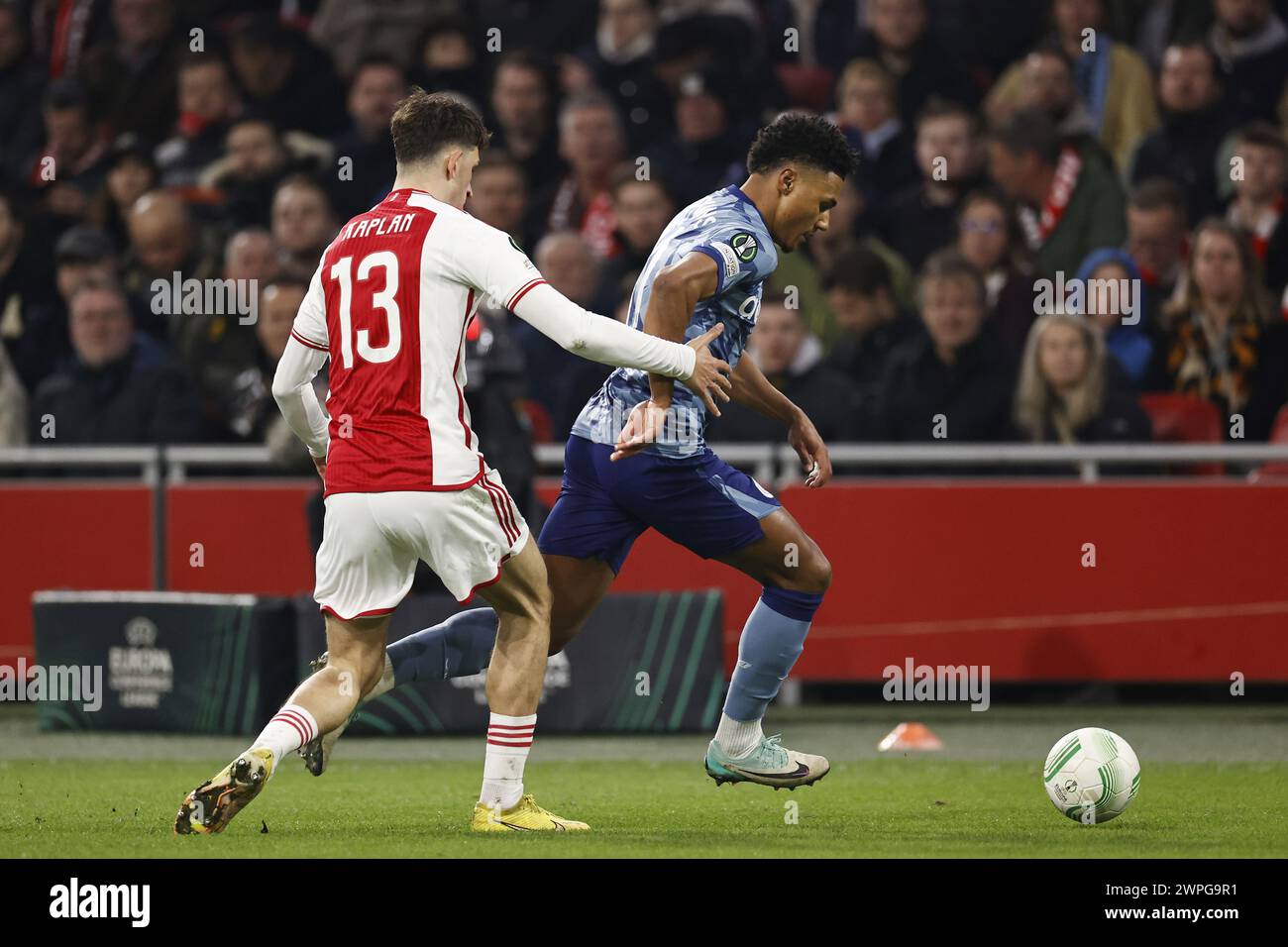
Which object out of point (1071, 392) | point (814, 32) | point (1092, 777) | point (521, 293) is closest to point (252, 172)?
point (814, 32)

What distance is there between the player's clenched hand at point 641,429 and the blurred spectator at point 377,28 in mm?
8873

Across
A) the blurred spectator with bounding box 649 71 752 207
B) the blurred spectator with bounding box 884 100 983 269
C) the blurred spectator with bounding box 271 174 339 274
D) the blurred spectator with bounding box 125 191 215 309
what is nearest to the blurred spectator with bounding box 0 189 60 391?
the blurred spectator with bounding box 125 191 215 309

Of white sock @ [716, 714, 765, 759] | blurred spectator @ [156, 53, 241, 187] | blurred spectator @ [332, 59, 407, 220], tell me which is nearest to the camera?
white sock @ [716, 714, 765, 759]

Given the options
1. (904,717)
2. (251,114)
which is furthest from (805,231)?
(251,114)

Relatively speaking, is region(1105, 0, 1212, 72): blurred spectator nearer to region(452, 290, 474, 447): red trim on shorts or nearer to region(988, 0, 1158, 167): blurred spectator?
region(988, 0, 1158, 167): blurred spectator

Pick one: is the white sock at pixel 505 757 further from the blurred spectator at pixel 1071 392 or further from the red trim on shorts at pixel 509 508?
the blurred spectator at pixel 1071 392

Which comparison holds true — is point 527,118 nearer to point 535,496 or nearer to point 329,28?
point 329,28

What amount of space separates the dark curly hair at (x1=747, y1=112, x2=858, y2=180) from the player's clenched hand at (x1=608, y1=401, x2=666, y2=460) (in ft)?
3.98

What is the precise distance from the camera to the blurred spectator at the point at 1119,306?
12.3 meters

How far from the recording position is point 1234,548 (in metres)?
11.9

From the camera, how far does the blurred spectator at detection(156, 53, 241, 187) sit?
1544cm

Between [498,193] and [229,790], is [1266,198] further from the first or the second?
[229,790]

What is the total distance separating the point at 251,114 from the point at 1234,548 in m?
8.01

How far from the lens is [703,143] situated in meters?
13.9
